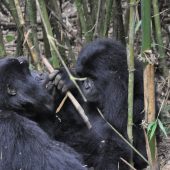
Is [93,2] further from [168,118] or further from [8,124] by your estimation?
[8,124]

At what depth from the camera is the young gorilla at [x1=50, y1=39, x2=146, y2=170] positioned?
3.96m

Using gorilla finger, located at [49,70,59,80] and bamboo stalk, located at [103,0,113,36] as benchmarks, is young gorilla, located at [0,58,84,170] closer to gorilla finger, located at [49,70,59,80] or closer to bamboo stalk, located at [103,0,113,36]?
gorilla finger, located at [49,70,59,80]

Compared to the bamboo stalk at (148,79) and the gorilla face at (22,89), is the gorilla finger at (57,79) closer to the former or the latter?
the gorilla face at (22,89)

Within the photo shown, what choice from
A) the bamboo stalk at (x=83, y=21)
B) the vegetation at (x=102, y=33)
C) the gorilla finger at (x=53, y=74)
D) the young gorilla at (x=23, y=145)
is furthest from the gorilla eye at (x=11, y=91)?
the bamboo stalk at (x=83, y=21)

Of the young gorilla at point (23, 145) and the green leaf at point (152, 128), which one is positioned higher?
the green leaf at point (152, 128)

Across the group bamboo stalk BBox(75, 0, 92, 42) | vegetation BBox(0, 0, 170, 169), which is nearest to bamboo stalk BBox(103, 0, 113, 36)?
vegetation BBox(0, 0, 170, 169)

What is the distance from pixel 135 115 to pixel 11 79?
3.08 ft

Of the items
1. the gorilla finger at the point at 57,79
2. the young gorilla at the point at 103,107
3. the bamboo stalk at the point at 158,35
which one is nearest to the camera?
the young gorilla at the point at 103,107

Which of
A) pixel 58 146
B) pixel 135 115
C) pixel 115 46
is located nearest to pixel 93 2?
pixel 115 46

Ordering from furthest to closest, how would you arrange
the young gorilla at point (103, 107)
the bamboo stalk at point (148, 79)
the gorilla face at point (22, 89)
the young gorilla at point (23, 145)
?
the young gorilla at point (103, 107), the gorilla face at point (22, 89), the young gorilla at point (23, 145), the bamboo stalk at point (148, 79)

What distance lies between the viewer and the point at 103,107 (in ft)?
13.6

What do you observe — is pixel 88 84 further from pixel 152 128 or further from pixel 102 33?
pixel 152 128

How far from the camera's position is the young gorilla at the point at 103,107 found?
13.0 feet

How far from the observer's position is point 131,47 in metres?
2.96
